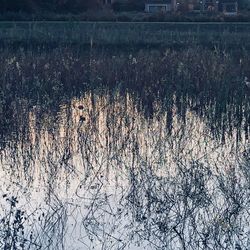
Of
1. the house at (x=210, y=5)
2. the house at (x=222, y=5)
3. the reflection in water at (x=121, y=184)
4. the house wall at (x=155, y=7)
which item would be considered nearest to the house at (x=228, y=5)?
the house at (x=222, y=5)

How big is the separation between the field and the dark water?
0.5 inches

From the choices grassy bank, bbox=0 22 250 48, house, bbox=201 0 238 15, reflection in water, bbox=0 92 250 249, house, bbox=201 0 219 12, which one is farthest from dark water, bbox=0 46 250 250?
house, bbox=201 0 238 15

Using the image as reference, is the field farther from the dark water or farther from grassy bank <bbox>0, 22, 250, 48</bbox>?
grassy bank <bbox>0, 22, 250, 48</bbox>

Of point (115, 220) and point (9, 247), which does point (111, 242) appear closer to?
point (115, 220)

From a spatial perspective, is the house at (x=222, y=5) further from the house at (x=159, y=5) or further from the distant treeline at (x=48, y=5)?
the distant treeline at (x=48, y=5)

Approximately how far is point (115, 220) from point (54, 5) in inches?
1304

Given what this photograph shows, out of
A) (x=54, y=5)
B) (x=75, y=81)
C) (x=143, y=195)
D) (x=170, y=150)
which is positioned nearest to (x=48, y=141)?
(x=170, y=150)

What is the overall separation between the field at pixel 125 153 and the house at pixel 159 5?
109 feet

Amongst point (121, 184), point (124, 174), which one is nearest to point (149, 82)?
point (124, 174)

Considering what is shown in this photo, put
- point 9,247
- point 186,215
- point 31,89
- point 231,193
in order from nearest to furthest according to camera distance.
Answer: point 9,247 < point 186,215 < point 231,193 < point 31,89

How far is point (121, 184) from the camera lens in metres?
5.66

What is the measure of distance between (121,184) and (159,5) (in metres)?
41.8

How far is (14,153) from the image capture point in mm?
6562

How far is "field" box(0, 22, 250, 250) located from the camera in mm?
4629
